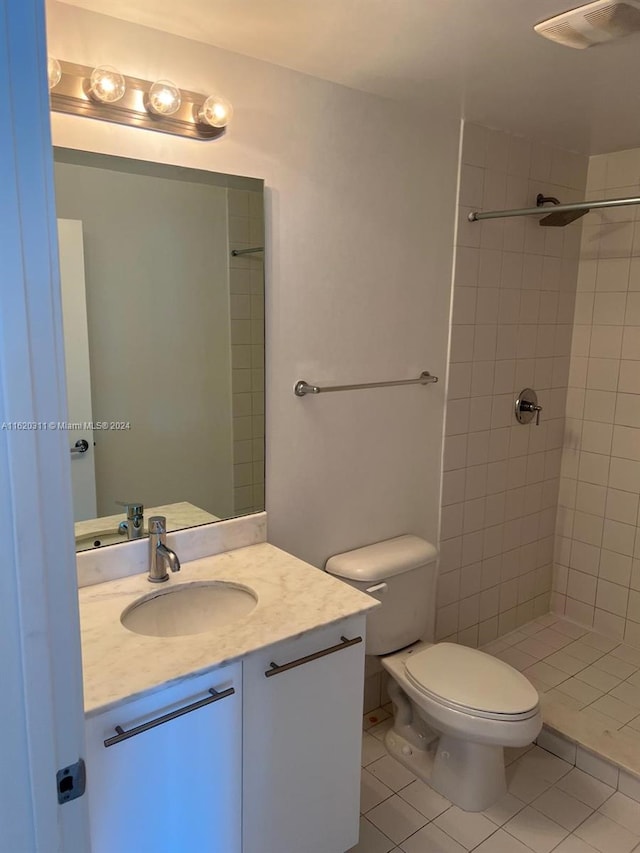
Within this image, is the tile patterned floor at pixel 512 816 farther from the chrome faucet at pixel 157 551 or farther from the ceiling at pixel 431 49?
the ceiling at pixel 431 49

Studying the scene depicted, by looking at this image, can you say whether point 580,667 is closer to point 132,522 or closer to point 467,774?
point 467,774

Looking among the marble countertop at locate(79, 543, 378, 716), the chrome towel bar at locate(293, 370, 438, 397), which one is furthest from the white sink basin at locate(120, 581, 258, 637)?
the chrome towel bar at locate(293, 370, 438, 397)

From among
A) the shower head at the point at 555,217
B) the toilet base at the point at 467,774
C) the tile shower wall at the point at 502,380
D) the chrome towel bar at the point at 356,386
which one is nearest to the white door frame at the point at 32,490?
the chrome towel bar at the point at 356,386

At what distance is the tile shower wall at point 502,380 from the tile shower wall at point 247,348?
898mm

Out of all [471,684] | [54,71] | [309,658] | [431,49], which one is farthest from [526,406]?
[54,71]

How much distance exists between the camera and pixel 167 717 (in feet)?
4.37

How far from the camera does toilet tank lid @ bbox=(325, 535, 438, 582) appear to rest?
2184 mm

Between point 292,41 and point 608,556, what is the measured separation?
256 cm

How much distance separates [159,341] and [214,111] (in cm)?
62

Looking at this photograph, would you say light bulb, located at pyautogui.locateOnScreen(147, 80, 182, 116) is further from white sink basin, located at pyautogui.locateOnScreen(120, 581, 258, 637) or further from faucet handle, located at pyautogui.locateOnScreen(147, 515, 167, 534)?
white sink basin, located at pyautogui.locateOnScreen(120, 581, 258, 637)

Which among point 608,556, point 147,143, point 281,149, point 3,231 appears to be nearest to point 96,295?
point 147,143

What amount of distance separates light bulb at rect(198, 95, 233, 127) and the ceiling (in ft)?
0.51

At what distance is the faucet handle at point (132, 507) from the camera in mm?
1777

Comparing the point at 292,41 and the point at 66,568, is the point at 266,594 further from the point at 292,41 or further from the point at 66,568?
the point at 292,41
